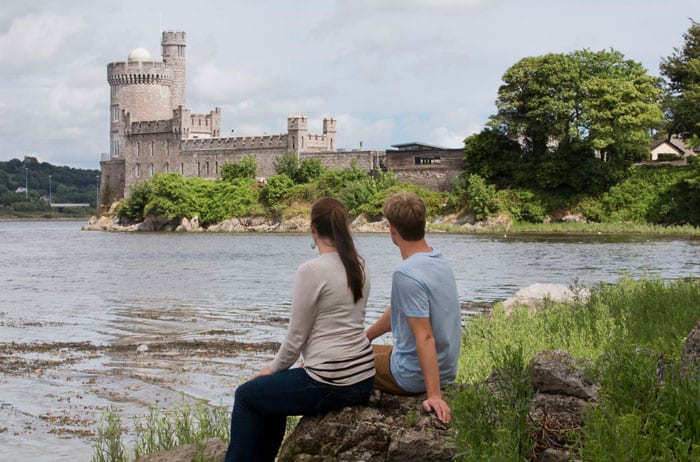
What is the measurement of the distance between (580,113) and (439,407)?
4176 cm

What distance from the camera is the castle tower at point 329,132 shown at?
63938 millimetres

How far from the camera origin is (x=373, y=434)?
4.44 m

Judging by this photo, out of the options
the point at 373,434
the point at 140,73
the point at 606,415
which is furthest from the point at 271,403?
the point at 140,73

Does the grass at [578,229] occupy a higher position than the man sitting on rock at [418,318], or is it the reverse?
the man sitting on rock at [418,318]

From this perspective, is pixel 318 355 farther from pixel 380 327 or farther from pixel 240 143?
pixel 240 143

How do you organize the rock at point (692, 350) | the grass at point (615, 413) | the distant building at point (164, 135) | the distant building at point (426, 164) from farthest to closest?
1. the distant building at point (164, 135)
2. the distant building at point (426, 164)
3. the rock at point (692, 350)
4. the grass at point (615, 413)

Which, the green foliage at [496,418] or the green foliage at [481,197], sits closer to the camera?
the green foliage at [496,418]

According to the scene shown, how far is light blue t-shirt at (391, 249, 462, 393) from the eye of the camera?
443cm

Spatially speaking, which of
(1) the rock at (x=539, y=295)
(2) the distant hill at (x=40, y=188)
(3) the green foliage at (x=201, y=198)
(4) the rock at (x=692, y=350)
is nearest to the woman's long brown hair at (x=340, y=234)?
(4) the rock at (x=692, y=350)

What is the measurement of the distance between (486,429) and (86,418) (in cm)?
439

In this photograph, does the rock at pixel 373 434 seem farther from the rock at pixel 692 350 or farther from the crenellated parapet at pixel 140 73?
the crenellated parapet at pixel 140 73

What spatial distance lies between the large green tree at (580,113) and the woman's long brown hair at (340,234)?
129 ft

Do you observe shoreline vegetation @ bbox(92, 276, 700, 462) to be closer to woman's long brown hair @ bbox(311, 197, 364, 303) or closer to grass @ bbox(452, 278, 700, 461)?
grass @ bbox(452, 278, 700, 461)

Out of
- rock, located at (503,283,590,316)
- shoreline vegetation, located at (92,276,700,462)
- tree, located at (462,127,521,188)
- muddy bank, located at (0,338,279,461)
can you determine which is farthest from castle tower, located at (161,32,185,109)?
shoreline vegetation, located at (92,276,700,462)
